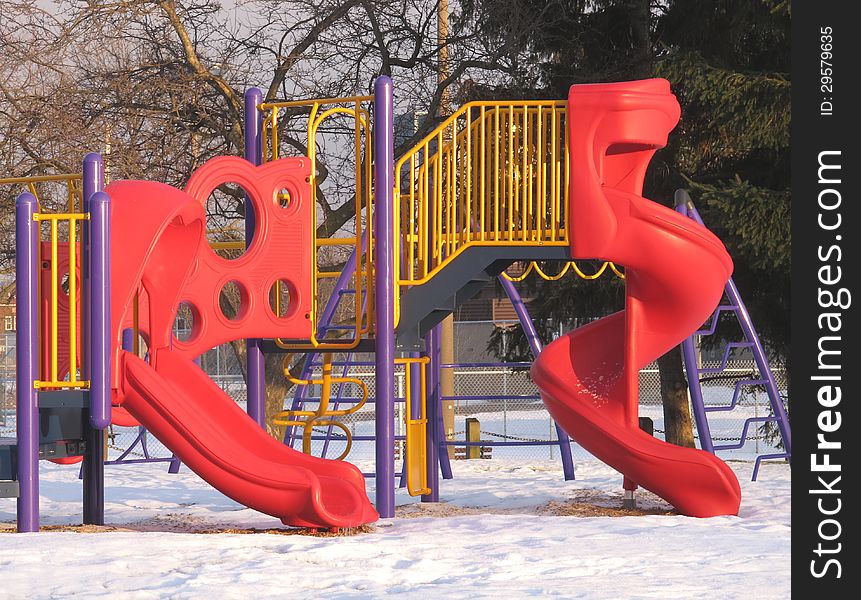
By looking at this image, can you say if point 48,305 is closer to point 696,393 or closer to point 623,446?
point 623,446

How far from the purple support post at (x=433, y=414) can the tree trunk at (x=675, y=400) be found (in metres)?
5.43

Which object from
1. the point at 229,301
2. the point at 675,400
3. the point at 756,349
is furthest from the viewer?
the point at 675,400

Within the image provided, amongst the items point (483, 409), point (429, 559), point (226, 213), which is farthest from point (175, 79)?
point (483, 409)

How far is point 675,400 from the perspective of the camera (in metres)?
16.2

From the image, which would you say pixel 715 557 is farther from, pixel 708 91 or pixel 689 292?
pixel 708 91

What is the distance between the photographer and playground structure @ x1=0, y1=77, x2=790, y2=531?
27.2 feet

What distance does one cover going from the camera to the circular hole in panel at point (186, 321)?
9.18 m

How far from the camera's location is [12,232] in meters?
15.2

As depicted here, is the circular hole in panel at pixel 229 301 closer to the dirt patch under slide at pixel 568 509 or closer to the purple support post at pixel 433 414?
the purple support post at pixel 433 414

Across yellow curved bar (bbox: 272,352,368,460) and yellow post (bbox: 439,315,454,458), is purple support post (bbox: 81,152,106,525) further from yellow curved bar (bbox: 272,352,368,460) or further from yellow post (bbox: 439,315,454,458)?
yellow post (bbox: 439,315,454,458)

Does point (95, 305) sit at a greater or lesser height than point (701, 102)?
lesser

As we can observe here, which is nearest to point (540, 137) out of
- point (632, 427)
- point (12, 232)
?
point (632, 427)

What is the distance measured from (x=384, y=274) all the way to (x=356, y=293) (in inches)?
13.1

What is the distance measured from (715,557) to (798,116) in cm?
410
